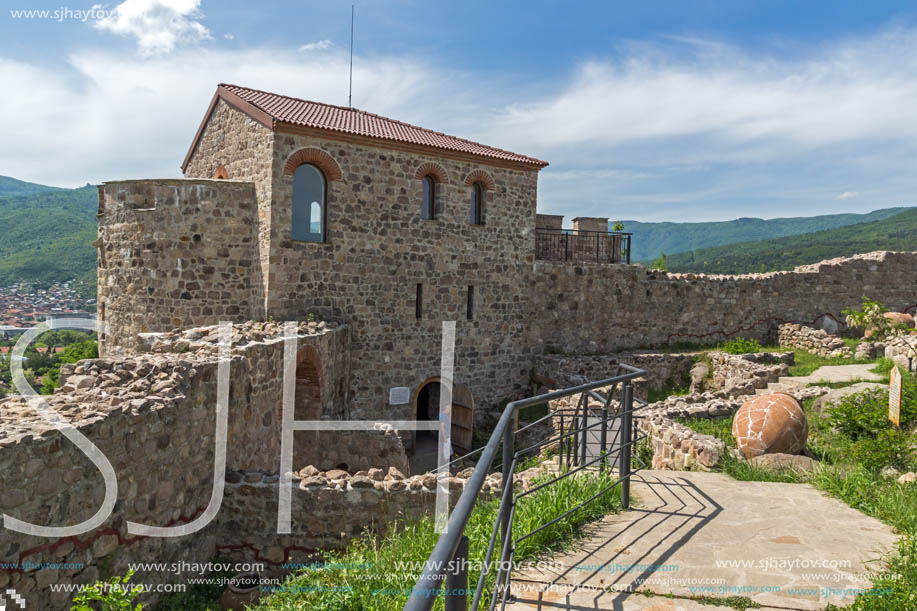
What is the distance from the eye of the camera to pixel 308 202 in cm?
1390

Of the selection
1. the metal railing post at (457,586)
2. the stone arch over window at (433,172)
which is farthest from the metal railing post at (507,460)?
the stone arch over window at (433,172)

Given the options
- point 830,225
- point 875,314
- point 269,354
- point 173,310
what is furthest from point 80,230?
point 830,225

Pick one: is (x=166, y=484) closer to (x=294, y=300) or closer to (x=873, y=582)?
(x=873, y=582)

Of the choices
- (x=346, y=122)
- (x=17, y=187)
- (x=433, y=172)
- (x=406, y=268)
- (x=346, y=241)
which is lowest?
(x=406, y=268)

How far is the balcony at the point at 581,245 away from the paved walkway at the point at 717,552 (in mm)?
15844

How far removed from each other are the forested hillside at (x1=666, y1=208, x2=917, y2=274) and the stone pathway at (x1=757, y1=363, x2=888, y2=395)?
28600 mm

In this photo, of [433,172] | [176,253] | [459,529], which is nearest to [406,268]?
[433,172]

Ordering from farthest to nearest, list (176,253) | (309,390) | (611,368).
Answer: (611,368)
(176,253)
(309,390)

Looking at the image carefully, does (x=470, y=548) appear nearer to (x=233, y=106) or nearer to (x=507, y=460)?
(x=507, y=460)

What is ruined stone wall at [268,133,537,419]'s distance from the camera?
13.8 m

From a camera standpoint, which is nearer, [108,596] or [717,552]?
[717,552]

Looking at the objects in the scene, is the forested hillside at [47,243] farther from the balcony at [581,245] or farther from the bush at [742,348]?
the bush at [742,348]

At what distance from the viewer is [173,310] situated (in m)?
13.1

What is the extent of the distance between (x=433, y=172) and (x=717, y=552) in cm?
1322
